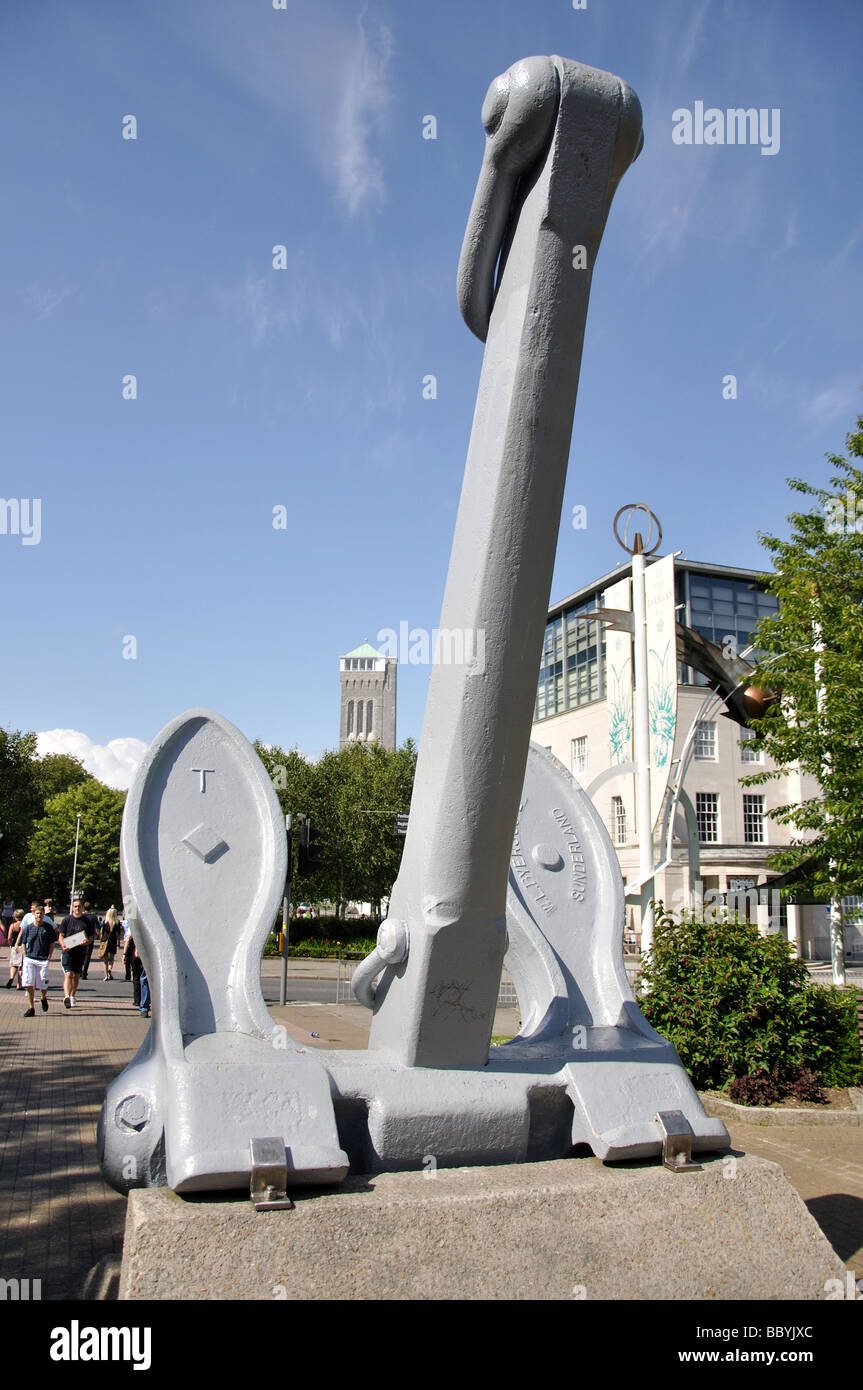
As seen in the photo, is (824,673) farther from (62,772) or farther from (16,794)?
(62,772)

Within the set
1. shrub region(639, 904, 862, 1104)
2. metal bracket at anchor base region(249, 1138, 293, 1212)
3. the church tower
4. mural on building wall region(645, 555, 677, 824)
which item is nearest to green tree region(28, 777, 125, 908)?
mural on building wall region(645, 555, 677, 824)

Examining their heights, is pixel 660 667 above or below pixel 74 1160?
above

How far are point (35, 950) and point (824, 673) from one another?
34.7 ft

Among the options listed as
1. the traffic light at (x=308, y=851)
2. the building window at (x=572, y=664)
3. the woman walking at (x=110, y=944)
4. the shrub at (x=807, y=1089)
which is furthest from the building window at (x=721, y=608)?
the shrub at (x=807, y=1089)

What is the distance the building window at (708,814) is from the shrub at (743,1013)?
26085mm

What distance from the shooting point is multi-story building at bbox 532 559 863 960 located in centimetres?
2975

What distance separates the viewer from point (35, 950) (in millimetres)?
12797

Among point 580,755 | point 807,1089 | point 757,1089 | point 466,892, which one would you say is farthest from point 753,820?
point 466,892

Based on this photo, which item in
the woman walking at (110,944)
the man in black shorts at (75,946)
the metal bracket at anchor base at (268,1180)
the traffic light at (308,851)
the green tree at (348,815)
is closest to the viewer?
the metal bracket at anchor base at (268,1180)

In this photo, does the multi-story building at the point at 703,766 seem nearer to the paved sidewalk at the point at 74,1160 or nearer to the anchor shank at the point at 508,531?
the paved sidewalk at the point at 74,1160

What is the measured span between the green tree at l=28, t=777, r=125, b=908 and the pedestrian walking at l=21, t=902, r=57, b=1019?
113 feet

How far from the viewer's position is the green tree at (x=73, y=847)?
46.9 m

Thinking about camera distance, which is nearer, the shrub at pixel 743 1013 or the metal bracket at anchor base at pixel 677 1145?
the metal bracket at anchor base at pixel 677 1145
